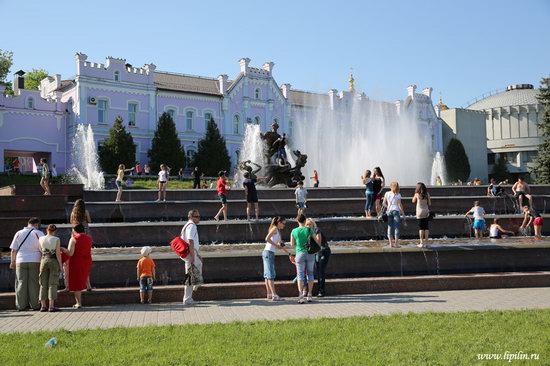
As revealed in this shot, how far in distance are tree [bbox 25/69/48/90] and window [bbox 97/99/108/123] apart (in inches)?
762

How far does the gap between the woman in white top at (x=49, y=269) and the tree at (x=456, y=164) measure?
71.6 meters

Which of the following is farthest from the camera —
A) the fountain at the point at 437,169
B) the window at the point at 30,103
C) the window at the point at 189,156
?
the fountain at the point at 437,169

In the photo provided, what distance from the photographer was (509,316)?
8.99m

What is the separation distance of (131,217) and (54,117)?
Answer: 39.5 m

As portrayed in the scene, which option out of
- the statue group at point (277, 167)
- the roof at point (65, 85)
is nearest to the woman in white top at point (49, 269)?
the statue group at point (277, 167)

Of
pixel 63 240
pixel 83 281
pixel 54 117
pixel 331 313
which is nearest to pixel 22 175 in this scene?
pixel 54 117

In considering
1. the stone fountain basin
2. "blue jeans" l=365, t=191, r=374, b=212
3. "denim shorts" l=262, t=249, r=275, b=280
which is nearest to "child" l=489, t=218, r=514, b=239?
the stone fountain basin

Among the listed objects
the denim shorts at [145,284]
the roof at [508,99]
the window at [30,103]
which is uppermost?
the roof at [508,99]

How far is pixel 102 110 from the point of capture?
2203 inches

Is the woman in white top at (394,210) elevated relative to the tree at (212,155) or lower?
lower

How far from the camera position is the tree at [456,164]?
77.5 metres

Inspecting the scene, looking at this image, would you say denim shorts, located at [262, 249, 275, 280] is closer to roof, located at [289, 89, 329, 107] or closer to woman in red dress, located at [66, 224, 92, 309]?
woman in red dress, located at [66, 224, 92, 309]

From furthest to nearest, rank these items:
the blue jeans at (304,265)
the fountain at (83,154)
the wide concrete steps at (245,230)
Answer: the fountain at (83,154)
the wide concrete steps at (245,230)
the blue jeans at (304,265)

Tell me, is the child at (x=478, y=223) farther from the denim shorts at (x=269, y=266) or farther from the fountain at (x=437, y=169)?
the fountain at (x=437, y=169)
